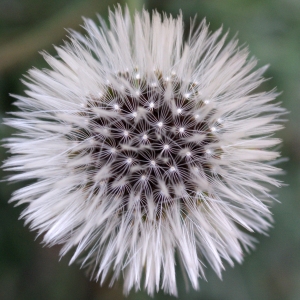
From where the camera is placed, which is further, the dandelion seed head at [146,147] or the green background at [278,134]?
the green background at [278,134]

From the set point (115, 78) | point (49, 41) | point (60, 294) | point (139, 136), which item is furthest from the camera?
point (60, 294)

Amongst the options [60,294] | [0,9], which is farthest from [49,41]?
[60,294]

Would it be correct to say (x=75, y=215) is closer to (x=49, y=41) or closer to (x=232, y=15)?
(x=49, y=41)

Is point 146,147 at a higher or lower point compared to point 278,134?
lower

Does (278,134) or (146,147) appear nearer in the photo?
(146,147)

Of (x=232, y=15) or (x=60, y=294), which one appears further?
(x=60, y=294)

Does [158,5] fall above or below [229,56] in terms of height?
above
